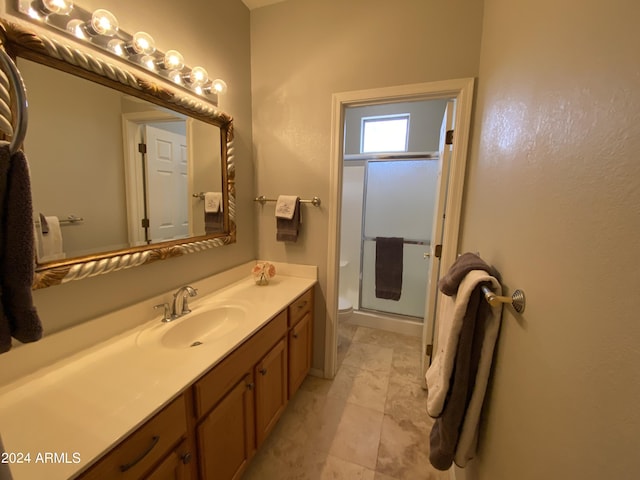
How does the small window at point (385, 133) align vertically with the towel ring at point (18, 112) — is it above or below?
above

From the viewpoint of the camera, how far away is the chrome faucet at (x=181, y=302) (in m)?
1.33

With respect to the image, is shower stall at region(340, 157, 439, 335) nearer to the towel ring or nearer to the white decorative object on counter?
the white decorative object on counter

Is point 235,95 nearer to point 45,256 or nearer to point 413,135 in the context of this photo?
point 45,256

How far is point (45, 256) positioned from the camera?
91 cm

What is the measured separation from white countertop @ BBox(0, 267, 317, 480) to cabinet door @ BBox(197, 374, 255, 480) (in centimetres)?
23

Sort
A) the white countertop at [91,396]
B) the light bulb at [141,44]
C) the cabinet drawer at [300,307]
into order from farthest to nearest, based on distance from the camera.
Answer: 1. the cabinet drawer at [300,307]
2. the light bulb at [141,44]
3. the white countertop at [91,396]

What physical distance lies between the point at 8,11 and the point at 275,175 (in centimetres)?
132

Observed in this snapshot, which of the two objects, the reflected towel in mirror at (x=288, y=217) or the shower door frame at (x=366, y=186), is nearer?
the reflected towel in mirror at (x=288, y=217)

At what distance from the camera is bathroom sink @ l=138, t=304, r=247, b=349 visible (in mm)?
1171

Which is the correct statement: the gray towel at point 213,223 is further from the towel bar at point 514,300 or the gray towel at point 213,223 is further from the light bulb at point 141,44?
the towel bar at point 514,300

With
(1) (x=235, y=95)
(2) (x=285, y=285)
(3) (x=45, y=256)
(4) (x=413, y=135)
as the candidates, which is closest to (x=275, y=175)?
(1) (x=235, y=95)

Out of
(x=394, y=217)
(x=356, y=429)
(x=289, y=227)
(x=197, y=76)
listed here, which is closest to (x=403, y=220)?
(x=394, y=217)

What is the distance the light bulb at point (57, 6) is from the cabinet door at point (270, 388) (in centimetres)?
152

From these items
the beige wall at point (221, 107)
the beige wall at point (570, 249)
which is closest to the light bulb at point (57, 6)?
the beige wall at point (221, 107)
